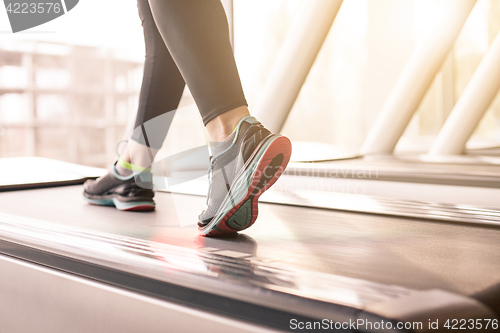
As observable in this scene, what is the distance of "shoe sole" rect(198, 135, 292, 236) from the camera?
780 mm

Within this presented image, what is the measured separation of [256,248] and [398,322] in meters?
0.41

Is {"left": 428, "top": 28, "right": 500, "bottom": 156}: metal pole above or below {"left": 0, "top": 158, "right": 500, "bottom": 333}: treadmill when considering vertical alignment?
above

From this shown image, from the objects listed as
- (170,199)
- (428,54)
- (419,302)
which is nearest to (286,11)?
(428,54)

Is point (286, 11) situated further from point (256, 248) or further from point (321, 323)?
point (321, 323)

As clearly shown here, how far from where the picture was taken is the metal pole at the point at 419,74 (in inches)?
107

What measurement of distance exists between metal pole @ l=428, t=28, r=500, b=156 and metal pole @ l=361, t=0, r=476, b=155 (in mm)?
282

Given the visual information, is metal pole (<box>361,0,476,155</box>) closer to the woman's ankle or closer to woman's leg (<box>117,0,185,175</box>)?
woman's leg (<box>117,0,185,175</box>)

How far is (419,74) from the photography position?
275 centimetres

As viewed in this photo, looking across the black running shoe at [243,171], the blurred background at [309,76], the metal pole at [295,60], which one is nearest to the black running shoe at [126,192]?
the black running shoe at [243,171]

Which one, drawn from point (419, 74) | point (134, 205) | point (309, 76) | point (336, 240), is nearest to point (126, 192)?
point (134, 205)

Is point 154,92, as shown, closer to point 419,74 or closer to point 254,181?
point 254,181
